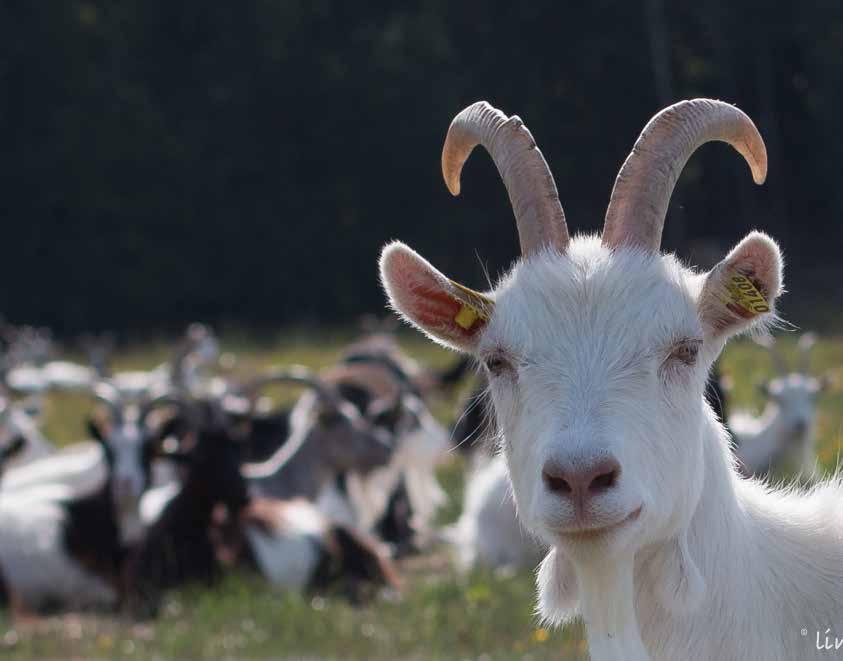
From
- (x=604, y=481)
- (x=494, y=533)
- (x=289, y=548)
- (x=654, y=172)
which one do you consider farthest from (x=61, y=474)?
(x=604, y=481)

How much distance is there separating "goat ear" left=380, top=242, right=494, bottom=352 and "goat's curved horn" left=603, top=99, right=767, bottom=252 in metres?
0.41

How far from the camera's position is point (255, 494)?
11.0 metres

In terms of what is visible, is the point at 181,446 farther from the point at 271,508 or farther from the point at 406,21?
the point at 406,21

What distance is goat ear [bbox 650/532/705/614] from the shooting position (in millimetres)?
3418

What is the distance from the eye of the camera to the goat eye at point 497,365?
3570mm

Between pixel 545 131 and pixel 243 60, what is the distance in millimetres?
21919

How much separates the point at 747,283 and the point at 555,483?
2.48ft

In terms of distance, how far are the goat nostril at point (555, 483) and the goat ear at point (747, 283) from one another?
668 millimetres

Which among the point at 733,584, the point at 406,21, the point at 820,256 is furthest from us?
the point at 406,21

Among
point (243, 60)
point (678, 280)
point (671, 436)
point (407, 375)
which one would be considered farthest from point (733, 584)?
point (243, 60)

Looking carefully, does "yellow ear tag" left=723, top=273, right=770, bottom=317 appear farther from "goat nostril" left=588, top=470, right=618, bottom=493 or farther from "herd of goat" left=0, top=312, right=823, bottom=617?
"herd of goat" left=0, top=312, right=823, bottom=617

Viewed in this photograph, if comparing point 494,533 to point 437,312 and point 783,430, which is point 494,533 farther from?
point 437,312

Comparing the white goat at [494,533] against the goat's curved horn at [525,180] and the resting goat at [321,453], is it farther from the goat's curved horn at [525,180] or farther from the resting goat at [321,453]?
the goat's curved horn at [525,180]

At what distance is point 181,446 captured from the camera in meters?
10.5
